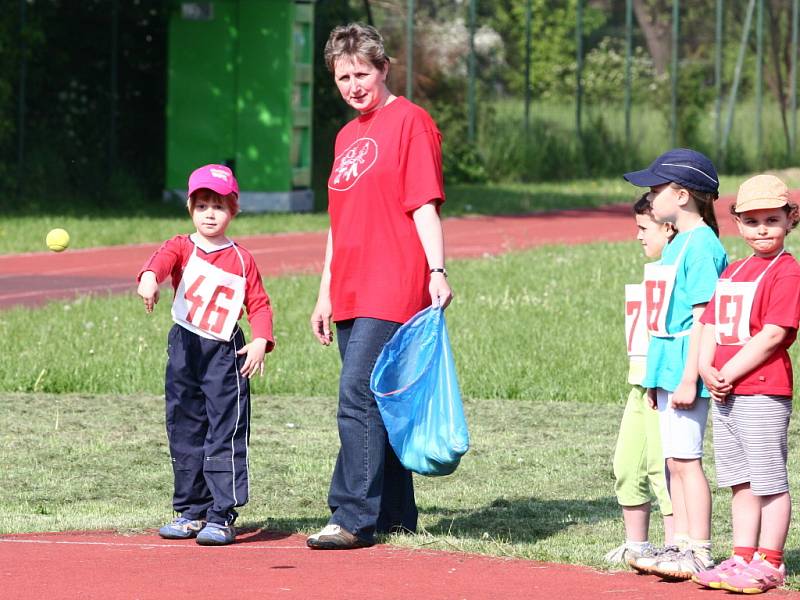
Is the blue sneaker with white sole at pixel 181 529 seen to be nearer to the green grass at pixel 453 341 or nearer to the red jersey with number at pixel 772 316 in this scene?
the red jersey with number at pixel 772 316

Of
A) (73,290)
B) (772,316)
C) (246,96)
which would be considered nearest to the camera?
(772,316)

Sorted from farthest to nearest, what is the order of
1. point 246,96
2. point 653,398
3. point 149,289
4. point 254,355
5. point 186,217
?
point 246,96, point 186,217, point 254,355, point 149,289, point 653,398

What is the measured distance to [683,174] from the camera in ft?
19.0

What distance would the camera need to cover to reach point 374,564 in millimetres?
6055

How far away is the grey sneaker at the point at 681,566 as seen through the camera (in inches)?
223

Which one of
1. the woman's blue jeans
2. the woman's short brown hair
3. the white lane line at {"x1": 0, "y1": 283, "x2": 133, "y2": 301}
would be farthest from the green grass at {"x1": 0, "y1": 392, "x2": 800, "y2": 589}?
the white lane line at {"x1": 0, "y1": 283, "x2": 133, "y2": 301}

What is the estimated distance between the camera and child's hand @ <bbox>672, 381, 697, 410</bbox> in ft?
18.4

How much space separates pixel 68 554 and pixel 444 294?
1.72 m

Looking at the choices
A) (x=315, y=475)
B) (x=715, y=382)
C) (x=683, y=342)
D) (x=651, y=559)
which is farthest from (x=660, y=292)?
(x=315, y=475)

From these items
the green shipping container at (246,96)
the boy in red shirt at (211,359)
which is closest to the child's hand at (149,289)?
the boy in red shirt at (211,359)

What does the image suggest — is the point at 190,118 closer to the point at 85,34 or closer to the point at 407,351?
the point at 85,34

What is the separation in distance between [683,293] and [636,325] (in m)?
0.36

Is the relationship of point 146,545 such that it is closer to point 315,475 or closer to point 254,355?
point 254,355

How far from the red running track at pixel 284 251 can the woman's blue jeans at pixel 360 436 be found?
8.67m
